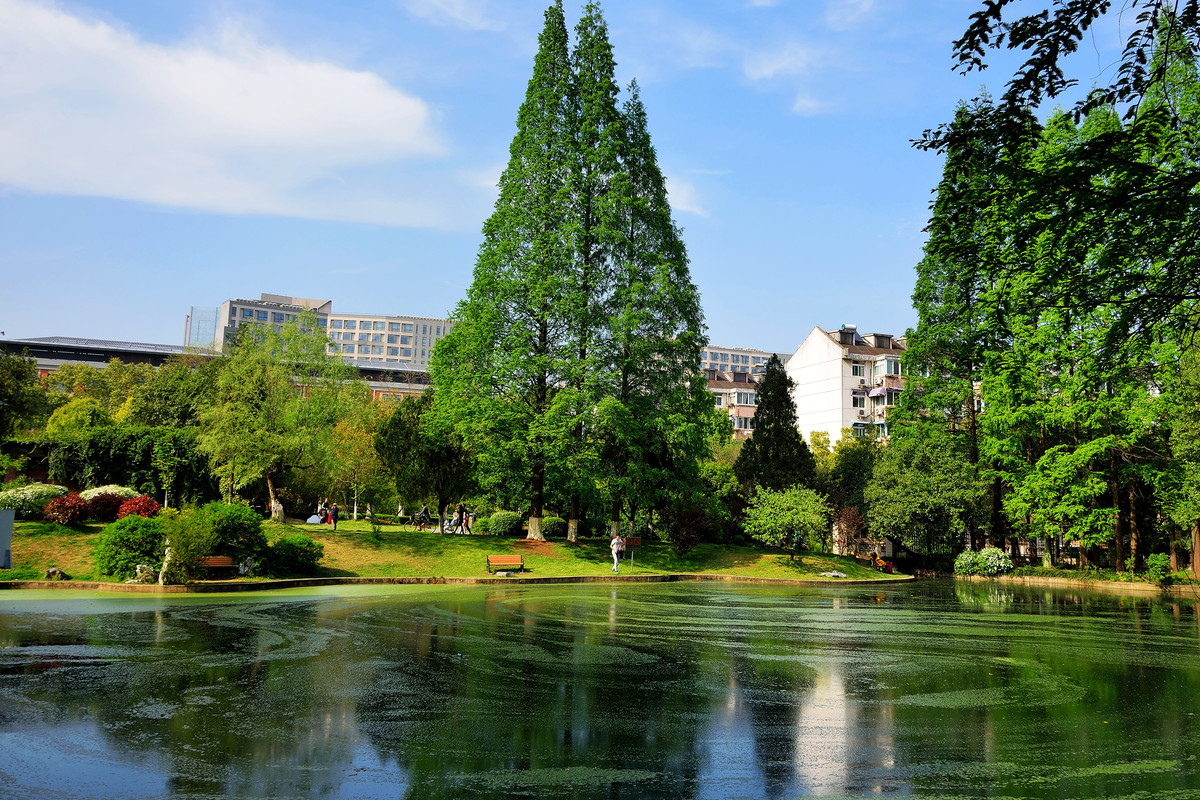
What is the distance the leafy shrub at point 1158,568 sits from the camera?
34.6 metres

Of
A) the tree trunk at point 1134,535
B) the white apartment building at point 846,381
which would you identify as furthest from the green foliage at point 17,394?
the white apartment building at point 846,381

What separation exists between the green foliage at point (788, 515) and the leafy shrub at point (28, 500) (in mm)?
29557

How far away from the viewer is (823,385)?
88750 millimetres

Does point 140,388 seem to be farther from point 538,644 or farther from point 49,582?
point 538,644

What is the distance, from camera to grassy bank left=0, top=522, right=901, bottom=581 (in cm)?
2503

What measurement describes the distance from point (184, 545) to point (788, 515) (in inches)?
1057

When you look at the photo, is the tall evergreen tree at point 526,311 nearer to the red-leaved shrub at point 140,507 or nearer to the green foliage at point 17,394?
the red-leaved shrub at point 140,507

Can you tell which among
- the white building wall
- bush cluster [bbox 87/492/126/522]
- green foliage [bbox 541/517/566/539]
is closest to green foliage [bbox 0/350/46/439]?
bush cluster [bbox 87/492/126/522]

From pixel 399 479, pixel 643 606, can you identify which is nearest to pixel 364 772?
pixel 643 606

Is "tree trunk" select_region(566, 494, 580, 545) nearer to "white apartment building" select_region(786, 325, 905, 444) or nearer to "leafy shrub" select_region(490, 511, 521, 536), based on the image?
"leafy shrub" select_region(490, 511, 521, 536)

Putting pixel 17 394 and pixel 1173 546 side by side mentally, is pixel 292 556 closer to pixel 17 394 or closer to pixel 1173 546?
pixel 17 394

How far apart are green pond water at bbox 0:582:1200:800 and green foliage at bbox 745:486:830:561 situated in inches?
862

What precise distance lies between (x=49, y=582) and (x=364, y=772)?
20425mm

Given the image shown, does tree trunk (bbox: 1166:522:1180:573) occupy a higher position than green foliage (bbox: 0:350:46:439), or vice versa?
green foliage (bbox: 0:350:46:439)
